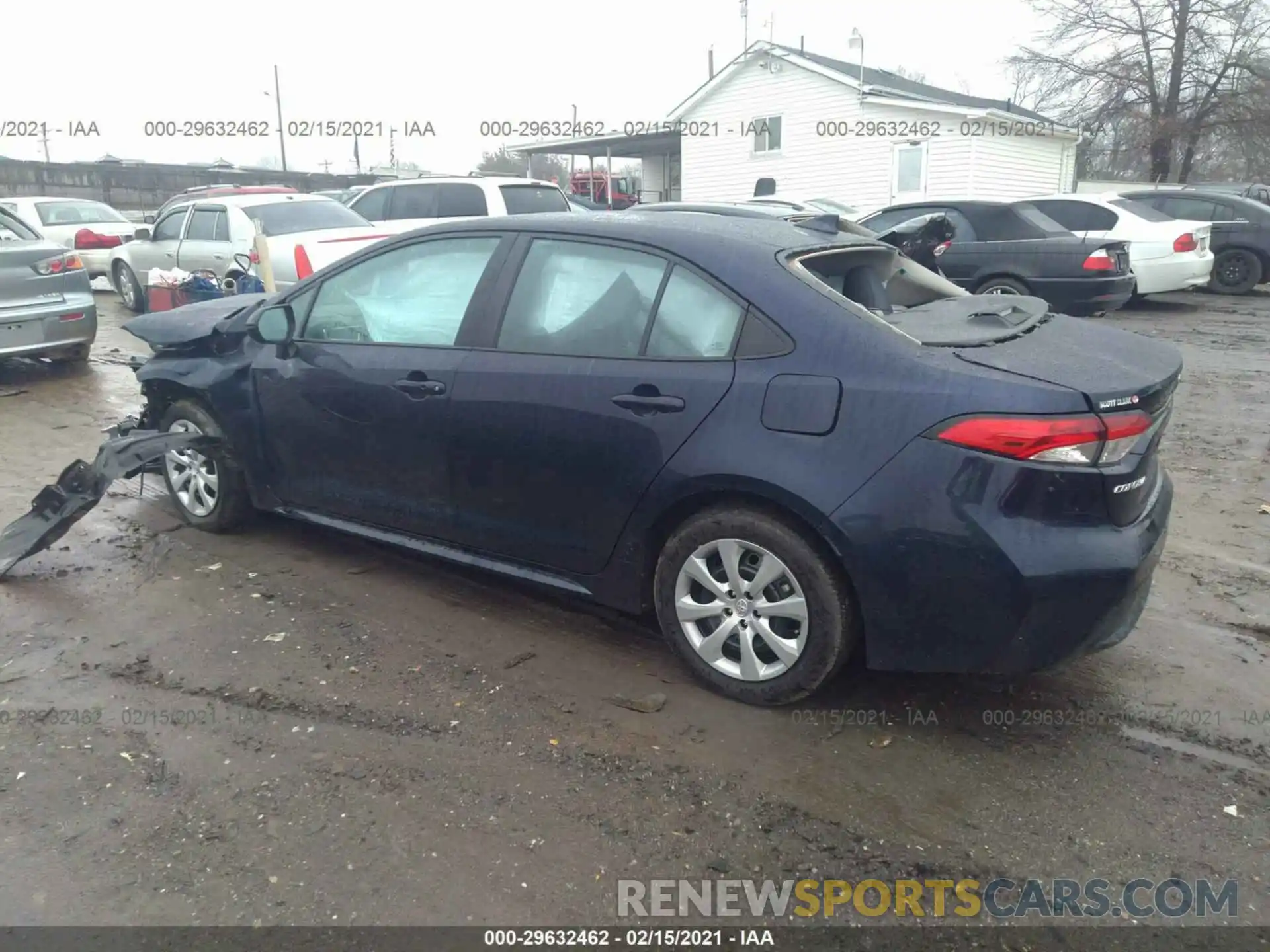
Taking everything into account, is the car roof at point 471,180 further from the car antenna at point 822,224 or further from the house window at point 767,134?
the house window at point 767,134

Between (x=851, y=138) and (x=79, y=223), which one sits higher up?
(x=851, y=138)

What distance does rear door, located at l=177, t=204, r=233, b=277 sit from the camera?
11.3 meters

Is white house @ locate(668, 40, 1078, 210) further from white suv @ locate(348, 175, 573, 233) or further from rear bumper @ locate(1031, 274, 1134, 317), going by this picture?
white suv @ locate(348, 175, 573, 233)

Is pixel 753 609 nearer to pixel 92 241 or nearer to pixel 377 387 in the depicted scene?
pixel 377 387

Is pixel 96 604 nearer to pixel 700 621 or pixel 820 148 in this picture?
pixel 700 621

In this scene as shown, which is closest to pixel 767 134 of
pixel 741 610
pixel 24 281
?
pixel 24 281

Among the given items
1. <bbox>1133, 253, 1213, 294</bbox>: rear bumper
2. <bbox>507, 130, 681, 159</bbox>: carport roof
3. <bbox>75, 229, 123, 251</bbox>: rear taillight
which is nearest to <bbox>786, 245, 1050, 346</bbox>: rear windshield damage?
<bbox>1133, 253, 1213, 294</bbox>: rear bumper

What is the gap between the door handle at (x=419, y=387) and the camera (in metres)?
3.94

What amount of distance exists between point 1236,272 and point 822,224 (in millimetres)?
13588

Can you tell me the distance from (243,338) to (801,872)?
3675 millimetres

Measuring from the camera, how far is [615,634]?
13.2 ft

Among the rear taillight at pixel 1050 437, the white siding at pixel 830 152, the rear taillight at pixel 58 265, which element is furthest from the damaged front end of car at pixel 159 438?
the white siding at pixel 830 152

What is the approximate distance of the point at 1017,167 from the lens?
2352cm
